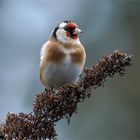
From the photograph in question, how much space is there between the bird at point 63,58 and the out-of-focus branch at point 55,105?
3.26 feet

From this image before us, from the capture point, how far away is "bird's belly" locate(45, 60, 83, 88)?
6.41 metres

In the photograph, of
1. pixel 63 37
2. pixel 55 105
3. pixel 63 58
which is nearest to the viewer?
pixel 55 105

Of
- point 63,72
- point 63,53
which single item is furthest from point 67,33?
point 63,72

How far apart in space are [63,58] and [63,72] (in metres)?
0.12

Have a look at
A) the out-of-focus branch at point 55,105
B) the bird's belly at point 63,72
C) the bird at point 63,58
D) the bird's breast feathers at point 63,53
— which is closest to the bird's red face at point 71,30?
the bird at point 63,58

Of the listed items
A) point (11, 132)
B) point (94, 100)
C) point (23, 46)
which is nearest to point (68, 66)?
point (11, 132)

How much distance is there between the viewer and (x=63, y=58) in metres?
6.40

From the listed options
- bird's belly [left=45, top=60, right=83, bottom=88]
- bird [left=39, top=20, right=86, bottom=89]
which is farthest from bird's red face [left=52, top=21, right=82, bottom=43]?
bird's belly [left=45, top=60, right=83, bottom=88]

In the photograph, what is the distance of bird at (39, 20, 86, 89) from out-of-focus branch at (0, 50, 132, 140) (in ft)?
3.26

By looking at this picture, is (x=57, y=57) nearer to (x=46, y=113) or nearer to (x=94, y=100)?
(x=46, y=113)

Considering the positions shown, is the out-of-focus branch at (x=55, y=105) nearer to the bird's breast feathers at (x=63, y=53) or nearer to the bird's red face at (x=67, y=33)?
the bird's breast feathers at (x=63, y=53)

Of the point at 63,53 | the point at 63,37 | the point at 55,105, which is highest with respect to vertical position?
the point at 63,37

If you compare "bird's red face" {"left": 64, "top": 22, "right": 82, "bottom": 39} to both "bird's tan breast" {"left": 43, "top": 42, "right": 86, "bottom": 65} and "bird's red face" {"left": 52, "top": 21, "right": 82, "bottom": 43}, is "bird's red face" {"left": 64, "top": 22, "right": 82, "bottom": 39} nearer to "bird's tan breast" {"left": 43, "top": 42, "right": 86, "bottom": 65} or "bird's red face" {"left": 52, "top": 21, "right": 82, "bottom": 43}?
"bird's red face" {"left": 52, "top": 21, "right": 82, "bottom": 43}

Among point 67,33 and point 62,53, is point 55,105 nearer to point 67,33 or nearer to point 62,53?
point 62,53
